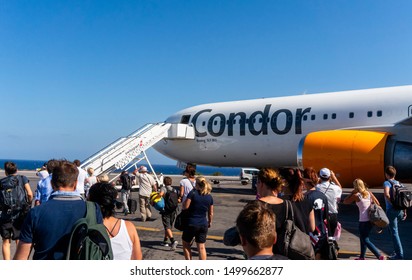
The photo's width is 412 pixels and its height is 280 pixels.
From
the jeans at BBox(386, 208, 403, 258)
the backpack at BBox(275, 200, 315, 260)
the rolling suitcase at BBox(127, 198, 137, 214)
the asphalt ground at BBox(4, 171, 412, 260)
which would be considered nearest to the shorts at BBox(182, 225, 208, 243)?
the asphalt ground at BBox(4, 171, 412, 260)

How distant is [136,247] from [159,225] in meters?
6.90

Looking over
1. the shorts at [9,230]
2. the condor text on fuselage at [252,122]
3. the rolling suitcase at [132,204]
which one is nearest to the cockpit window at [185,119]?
the condor text on fuselage at [252,122]

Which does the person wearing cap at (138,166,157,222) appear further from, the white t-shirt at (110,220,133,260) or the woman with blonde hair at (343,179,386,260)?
the white t-shirt at (110,220,133,260)

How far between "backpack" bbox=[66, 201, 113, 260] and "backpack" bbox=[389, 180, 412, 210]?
534 centimetres

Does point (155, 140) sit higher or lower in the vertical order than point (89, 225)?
higher

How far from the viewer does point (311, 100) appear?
16250 mm

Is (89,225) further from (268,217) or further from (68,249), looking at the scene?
(268,217)

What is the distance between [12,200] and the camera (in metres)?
5.75

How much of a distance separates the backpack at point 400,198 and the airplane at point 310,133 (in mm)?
6139

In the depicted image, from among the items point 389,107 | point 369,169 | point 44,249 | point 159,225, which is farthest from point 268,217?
point 389,107

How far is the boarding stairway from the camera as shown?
16.9 meters

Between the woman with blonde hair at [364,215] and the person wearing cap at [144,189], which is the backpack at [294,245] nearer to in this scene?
the woman with blonde hair at [364,215]

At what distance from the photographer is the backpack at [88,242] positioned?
2844mm
